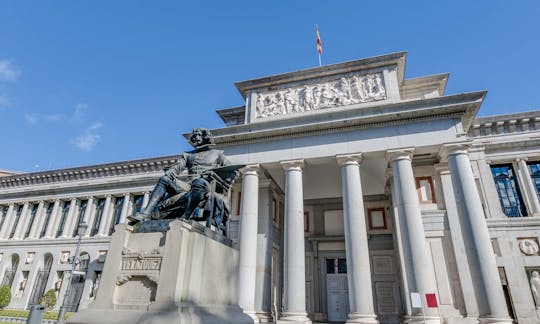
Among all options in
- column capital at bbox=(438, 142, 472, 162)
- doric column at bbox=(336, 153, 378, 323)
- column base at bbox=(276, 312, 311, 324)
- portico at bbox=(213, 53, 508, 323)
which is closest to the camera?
doric column at bbox=(336, 153, 378, 323)

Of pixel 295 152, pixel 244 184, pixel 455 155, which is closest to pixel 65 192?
pixel 244 184

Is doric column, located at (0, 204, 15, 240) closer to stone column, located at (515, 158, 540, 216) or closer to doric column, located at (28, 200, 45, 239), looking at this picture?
doric column, located at (28, 200, 45, 239)

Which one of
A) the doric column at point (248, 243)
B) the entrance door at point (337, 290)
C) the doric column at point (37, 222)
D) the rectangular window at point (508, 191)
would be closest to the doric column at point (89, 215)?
the doric column at point (37, 222)

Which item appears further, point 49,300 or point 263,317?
point 49,300

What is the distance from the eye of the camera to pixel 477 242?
12820mm

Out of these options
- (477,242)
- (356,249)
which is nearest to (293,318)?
(356,249)

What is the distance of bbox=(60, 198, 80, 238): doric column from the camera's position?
2956cm

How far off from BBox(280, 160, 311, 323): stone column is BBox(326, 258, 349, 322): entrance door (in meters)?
7.20

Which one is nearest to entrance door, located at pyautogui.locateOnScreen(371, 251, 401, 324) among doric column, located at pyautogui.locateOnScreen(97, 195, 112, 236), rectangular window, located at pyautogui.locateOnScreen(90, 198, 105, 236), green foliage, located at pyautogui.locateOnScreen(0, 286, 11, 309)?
doric column, located at pyautogui.locateOnScreen(97, 195, 112, 236)

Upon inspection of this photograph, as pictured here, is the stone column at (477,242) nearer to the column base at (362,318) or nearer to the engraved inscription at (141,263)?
the column base at (362,318)

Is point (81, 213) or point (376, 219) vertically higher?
point (81, 213)

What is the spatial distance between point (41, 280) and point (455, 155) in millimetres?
34900

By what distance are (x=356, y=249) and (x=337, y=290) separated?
872cm

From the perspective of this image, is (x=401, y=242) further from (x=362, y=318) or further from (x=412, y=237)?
(x=362, y=318)
